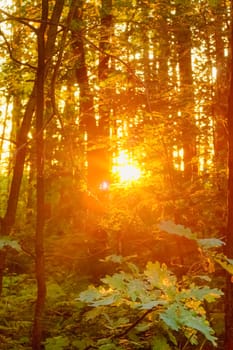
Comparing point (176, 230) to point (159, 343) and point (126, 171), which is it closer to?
point (159, 343)

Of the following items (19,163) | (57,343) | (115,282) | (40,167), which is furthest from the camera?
(57,343)

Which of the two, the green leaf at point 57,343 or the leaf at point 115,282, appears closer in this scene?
the leaf at point 115,282

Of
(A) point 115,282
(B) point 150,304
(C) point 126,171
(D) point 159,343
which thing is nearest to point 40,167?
(A) point 115,282

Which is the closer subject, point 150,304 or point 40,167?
point 150,304

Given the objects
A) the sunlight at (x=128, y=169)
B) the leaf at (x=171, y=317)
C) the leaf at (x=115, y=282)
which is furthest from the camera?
the sunlight at (x=128, y=169)

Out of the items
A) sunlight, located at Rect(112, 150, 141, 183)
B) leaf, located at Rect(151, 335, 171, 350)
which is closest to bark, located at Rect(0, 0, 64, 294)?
leaf, located at Rect(151, 335, 171, 350)

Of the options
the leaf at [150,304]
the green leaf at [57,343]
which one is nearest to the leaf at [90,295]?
the leaf at [150,304]

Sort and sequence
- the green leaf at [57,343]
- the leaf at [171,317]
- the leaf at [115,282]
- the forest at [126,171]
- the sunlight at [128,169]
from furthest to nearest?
the sunlight at [128,169] < the green leaf at [57,343] < the forest at [126,171] < the leaf at [115,282] < the leaf at [171,317]

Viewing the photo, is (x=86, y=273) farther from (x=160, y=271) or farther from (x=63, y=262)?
(x=160, y=271)

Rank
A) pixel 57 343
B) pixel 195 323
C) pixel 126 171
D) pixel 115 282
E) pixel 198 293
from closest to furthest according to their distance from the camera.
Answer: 1. pixel 195 323
2. pixel 198 293
3. pixel 115 282
4. pixel 57 343
5. pixel 126 171

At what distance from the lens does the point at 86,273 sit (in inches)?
402

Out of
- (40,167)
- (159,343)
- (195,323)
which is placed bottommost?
(159,343)

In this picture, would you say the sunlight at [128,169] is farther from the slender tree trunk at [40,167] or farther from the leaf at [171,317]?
the leaf at [171,317]

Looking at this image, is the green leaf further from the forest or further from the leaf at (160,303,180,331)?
the leaf at (160,303,180,331)
